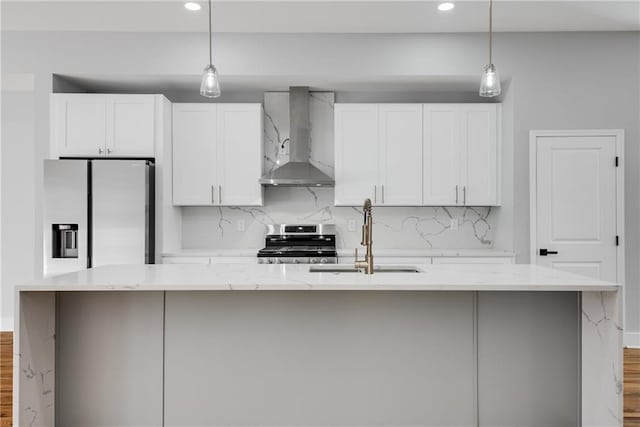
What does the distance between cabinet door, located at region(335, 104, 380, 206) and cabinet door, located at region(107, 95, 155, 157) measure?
1693 mm

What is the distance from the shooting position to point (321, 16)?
375 cm

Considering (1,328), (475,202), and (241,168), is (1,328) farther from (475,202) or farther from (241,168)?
(475,202)

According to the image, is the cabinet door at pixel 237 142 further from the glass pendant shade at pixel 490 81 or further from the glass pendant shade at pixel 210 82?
the glass pendant shade at pixel 490 81

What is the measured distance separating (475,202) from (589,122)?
1187 mm

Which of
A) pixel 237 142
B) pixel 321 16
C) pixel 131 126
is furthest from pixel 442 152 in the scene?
pixel 131 126

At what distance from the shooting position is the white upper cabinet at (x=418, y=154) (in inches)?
170

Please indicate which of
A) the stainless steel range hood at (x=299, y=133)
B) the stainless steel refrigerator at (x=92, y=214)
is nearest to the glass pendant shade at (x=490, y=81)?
the stainless steel range hood at (x=299, y=133)

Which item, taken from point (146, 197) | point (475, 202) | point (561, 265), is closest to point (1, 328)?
point (146, 197)

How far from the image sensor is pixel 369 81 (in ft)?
14.0

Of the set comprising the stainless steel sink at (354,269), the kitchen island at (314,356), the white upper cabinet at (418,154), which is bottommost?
the kitchen island at (314,356)

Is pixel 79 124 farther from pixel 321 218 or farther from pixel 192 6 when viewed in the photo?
pixel 321 218

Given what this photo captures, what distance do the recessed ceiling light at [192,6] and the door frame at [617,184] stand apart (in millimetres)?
2989

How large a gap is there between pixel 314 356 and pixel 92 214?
2.51 m

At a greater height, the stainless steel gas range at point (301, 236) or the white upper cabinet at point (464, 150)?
the white upper cabinet at point (464, 150)
